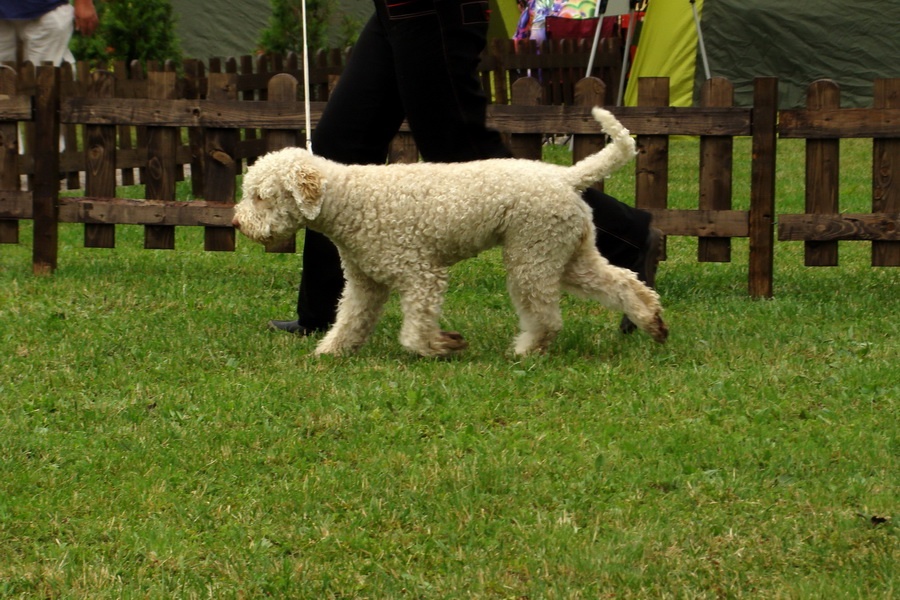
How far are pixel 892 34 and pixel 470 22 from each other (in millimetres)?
11508

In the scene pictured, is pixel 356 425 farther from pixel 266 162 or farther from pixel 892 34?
pixel 892 34

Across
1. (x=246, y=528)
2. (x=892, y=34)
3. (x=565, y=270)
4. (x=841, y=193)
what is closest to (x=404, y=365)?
(x=565, y=270)

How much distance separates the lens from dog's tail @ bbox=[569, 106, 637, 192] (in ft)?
16.2

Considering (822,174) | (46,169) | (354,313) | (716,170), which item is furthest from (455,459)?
(46,169)

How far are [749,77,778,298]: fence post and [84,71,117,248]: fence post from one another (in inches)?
152

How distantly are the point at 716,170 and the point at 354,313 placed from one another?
267 cm

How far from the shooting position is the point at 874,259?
266 inches

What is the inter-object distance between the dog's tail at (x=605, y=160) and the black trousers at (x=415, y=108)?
524mm

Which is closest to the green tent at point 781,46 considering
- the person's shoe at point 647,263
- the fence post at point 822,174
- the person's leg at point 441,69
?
the fence post at point 822,174

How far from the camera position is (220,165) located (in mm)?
7426

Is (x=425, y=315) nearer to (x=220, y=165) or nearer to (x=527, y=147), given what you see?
(x=527, y=147)

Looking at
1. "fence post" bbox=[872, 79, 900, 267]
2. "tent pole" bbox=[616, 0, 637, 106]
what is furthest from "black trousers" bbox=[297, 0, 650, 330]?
"tent pole" bbox=[616, 0, 637, 106]

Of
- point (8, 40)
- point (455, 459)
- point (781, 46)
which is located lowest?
point (455, 459)

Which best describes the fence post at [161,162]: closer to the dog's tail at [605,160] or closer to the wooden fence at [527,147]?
the wooden fence at [527,147]
